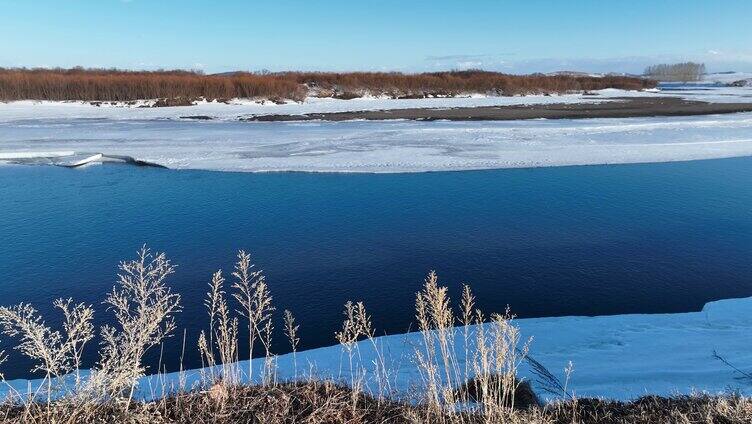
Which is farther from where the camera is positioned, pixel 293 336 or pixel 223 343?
pixel 293 336

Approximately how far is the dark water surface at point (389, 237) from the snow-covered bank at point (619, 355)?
328 millimetres

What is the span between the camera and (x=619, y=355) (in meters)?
3.95

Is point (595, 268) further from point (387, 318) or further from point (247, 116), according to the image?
point (247, 116)

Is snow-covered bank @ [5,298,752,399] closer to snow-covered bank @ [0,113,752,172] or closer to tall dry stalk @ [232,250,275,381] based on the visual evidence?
tall dry stalk @ [232,250,275,381]

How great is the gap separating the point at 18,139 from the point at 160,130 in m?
3.84

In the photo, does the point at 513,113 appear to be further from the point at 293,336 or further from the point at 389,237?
the point at 293,336

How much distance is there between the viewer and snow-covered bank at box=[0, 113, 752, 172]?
37.8ft

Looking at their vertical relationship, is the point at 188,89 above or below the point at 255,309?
above

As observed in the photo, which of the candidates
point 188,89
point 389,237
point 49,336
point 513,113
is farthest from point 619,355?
point 188,89

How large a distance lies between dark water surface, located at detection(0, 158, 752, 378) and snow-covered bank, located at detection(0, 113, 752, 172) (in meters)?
1.04

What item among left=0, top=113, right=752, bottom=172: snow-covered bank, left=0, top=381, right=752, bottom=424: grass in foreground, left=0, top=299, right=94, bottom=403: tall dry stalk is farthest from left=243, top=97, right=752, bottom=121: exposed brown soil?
left=0, top=299, right=94, bottom=403: tall dry stalk

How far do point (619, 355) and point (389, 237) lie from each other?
3.31 metres

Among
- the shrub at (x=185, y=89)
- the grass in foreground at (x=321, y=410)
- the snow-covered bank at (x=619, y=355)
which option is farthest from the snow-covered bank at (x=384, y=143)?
the shrub at (x=185, y=89)

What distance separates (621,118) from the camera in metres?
19.5
